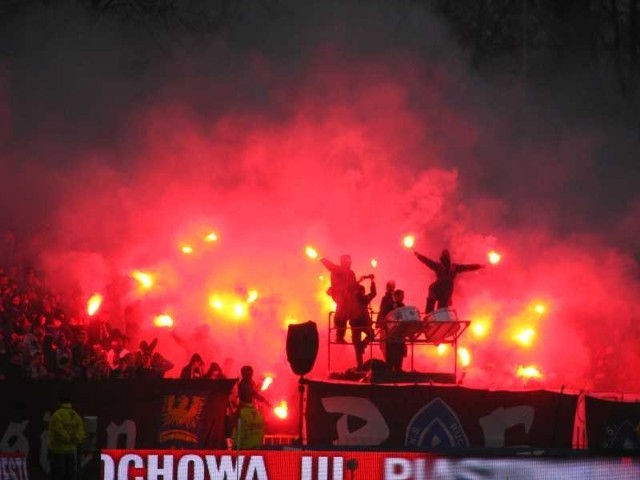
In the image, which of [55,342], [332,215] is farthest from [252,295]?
[55,342]

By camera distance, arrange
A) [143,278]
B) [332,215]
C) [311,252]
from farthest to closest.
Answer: [332,215]
[311,252]
[143,278]

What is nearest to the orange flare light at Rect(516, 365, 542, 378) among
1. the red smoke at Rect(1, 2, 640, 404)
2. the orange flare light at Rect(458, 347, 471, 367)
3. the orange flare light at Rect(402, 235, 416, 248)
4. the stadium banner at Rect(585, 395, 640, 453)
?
the red smoke at Rect(1, 2, 640, 404)

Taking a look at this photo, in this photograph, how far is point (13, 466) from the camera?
43.2 feet

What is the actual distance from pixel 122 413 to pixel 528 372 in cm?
876

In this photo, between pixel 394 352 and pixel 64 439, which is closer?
pixel 64 439

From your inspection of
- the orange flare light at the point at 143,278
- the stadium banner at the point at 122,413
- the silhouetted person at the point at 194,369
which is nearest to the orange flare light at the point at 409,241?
the orange flare light at the point at 143,278

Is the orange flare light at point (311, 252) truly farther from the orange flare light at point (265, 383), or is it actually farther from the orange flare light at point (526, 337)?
the orange flare light at point (265, 383)

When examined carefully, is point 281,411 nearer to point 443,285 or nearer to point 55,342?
point 443,285

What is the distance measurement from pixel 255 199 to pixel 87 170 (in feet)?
9.47

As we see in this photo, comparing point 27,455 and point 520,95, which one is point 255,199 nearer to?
point 520,95

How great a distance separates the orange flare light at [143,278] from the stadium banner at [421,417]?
6.33 metres

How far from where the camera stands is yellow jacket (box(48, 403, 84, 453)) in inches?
526

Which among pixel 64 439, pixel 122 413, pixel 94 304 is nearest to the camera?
pixel 64 439

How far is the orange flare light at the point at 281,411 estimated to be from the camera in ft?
58.0
